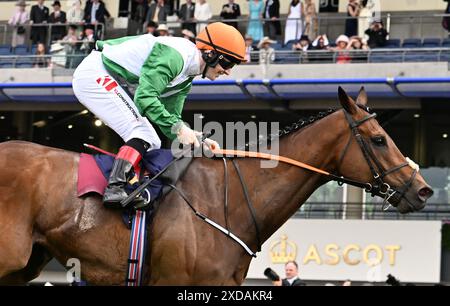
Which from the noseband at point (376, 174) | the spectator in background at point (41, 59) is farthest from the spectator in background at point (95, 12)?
the noseband at point (376, 174)

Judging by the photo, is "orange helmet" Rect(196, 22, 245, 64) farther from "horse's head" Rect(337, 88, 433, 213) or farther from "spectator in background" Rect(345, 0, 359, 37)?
"spectator in background" Rect(345, 0, 359, 37)

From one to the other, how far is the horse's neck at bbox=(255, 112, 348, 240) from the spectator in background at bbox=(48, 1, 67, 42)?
13083 mm

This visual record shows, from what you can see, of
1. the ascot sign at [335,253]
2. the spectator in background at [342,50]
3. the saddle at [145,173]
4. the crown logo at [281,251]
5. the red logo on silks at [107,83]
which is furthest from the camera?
the crown logo at [281,251]

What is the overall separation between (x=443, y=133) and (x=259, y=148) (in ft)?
38.7

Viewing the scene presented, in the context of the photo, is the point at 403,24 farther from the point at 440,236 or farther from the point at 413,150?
the point at 440,236

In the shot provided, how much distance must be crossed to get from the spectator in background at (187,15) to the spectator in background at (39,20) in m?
3.09

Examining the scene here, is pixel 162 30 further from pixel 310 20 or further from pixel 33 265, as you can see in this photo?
pixel 33 265

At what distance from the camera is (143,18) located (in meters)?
19.2

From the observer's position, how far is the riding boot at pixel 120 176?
5.82 m

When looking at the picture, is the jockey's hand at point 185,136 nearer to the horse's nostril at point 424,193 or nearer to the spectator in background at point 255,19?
the horse's nostril at point 424,193

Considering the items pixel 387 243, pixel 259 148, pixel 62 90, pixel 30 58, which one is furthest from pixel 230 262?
pixel 30 58

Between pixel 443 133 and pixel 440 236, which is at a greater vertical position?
pixel 443 133

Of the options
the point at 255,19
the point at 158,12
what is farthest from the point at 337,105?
the point at 158,12

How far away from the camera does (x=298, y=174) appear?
242 inches
